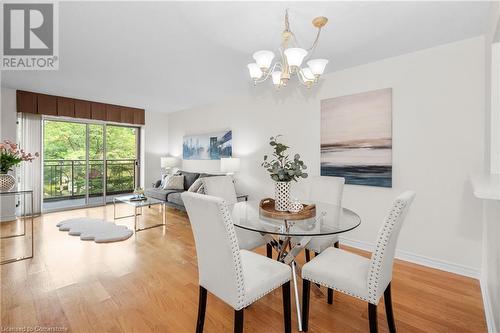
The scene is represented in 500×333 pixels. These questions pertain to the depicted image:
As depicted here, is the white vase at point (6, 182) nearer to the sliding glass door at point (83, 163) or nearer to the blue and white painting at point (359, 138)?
the sliding glass door at point (83, 163)

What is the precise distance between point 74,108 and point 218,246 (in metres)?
5.32

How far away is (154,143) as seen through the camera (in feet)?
20.9

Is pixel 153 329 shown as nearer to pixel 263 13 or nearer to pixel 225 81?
pixel 263 13

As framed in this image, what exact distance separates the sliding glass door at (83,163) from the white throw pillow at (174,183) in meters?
1.58

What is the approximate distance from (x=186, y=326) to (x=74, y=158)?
527 centimetres

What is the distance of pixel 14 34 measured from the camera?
229cm

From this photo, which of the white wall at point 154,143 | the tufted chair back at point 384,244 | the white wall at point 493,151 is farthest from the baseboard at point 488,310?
the white wall at point 154,143

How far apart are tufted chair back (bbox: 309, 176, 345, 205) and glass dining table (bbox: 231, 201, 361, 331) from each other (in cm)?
30

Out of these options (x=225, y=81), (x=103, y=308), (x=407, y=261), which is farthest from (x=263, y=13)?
(x=407, y=261)

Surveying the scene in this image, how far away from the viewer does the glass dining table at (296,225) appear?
62.2 inches

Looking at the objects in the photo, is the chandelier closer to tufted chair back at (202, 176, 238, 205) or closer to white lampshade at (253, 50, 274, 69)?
white lampshade at (253, 50, 274, 69)

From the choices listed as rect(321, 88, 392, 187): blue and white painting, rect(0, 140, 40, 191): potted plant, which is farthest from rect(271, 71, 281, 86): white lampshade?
rect(0, 140, 40, 191): potted plant

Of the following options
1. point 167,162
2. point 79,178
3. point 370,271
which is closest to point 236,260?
point 370,271

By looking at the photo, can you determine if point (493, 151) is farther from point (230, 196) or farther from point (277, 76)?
point (230, 196)
